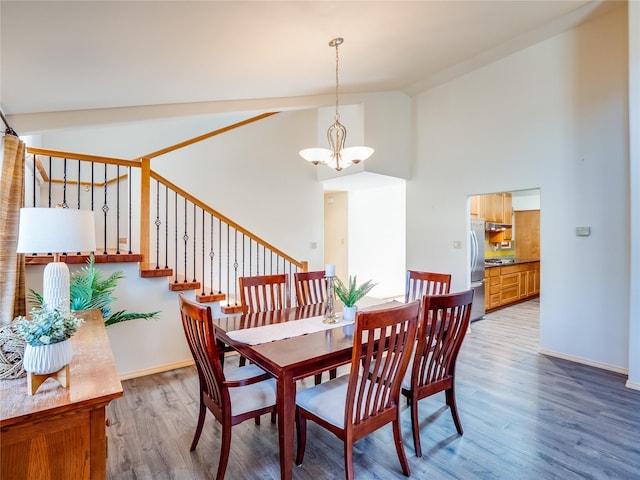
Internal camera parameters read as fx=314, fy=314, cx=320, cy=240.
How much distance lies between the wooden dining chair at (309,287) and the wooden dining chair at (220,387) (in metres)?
1.11

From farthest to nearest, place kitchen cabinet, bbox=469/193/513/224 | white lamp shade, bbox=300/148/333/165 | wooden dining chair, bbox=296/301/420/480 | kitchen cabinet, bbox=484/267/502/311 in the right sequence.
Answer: kitchen cabinet, bbox=469/193/513/224, kitchen cabinet, bbox=484/267/502/311, white lamp shade, bbox=300/148/333/165, wooden dining chair, bbox=296/301/420/480

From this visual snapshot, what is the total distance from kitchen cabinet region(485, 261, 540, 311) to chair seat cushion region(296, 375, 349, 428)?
4364 mm

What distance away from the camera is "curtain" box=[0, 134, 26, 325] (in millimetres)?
2320

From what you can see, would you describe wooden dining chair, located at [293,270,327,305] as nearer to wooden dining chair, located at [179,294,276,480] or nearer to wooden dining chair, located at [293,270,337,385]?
wooden dining chair, located at [293,270,337,385]

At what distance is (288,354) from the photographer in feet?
5.55

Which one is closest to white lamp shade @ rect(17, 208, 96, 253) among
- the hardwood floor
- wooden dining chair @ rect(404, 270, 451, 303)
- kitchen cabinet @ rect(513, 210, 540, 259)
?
the hardwood floor

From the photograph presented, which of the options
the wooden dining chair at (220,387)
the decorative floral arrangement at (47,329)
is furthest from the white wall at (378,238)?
the decorative floral arrangement at (47,329)

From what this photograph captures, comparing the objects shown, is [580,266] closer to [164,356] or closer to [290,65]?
[290,65]

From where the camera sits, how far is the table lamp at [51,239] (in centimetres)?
173

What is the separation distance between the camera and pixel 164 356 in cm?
326

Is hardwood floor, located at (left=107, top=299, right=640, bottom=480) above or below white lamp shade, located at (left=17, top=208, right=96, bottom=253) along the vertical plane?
below

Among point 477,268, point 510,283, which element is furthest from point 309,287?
point 510,283

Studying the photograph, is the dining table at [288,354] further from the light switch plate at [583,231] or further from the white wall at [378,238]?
the white wall at [378,238]

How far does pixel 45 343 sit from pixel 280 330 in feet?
4.17
